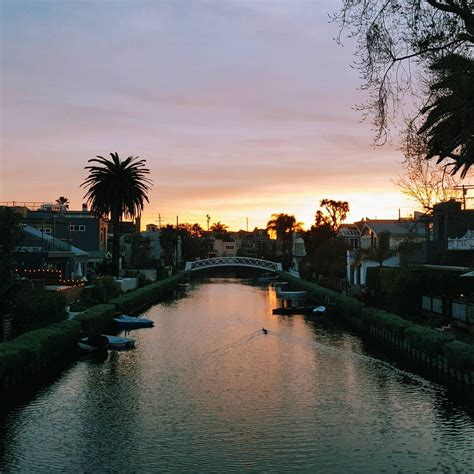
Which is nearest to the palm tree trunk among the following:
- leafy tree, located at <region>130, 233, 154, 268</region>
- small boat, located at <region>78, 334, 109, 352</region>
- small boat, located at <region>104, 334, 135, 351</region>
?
small boat, located at <region>104, 334, 135, 351</region>

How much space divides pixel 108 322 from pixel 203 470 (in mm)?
33123

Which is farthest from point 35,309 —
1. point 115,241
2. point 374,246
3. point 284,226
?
point 284,226

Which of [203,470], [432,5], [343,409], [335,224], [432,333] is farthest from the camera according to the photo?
[335,224]

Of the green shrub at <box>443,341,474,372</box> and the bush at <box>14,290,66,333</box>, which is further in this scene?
the bush at <box>14,290,66,333</box>

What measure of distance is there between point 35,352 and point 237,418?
10.9 meters

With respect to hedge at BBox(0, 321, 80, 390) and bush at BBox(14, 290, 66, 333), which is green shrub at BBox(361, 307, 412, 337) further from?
bush at BBox(14, 290, 66, 333)

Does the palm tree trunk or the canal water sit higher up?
the palm tree trunk

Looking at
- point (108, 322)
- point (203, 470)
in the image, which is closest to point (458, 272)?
point (108, 322)

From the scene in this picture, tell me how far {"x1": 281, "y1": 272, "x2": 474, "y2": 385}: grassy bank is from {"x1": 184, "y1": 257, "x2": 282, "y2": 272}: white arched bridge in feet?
270

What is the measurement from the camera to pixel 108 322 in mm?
50562

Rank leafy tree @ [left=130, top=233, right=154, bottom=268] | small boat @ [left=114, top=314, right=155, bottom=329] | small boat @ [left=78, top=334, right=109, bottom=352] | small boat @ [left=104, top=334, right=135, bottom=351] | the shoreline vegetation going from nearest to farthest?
the shoreline vegetation, small boat @ [left=78, top=334, right=109, bottom=352], small boat @ [left=104, top=334, right=135, bottom=351], small boat @ [left=114, top=314, right=155, bottom=329], leafy tree @ [left=130, top=233, right=154, bottom=268]

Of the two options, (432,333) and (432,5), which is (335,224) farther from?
(432,5)

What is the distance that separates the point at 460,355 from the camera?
2908cm

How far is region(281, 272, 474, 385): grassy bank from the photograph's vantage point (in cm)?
2934
